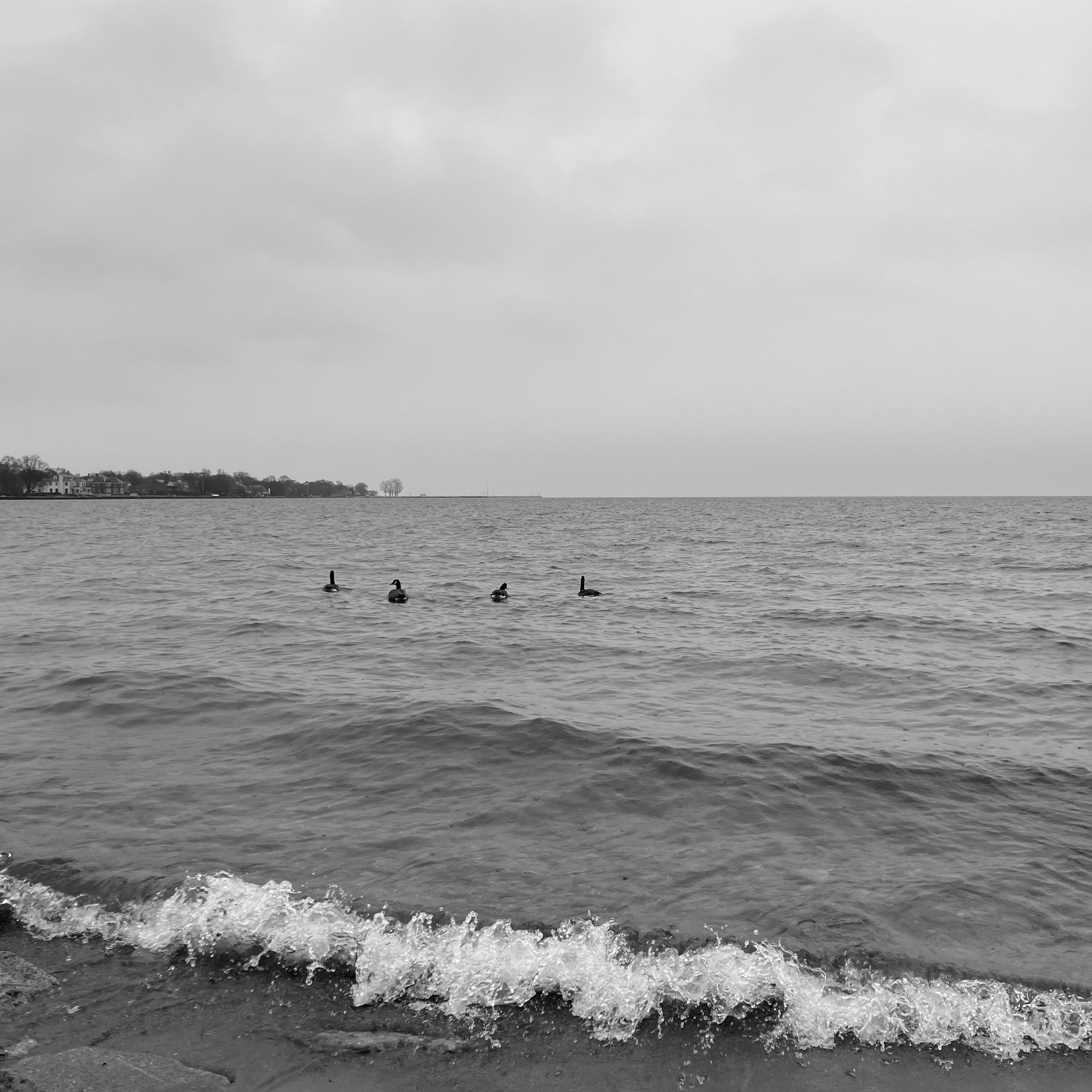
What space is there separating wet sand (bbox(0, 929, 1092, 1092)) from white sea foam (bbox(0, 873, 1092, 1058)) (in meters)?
0.13

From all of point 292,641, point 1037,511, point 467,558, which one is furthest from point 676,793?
point 1037,511

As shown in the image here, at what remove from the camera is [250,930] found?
614 centimetres

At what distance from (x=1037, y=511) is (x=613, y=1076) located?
14129 cm

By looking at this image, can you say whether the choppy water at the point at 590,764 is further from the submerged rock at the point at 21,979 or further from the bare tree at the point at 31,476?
the bare tree at the point at 31,476

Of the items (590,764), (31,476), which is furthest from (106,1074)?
(31,476)

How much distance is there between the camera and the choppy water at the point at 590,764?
262 inches

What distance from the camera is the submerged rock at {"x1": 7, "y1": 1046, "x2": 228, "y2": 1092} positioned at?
14.3 ft

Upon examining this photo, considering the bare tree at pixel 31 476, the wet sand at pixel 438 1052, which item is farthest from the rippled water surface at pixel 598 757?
the bare tree at pixel 31 476

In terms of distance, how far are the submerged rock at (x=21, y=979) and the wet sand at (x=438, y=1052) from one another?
0.09m

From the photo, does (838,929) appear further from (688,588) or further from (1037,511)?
(1037,511)

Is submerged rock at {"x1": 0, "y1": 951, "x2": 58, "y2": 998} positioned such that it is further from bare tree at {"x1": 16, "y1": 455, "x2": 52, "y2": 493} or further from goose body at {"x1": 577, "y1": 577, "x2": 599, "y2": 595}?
bare tree at {"x1": 16, "y1": 455, "x2": 52, "y2": 493}

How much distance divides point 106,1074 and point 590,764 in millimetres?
6414

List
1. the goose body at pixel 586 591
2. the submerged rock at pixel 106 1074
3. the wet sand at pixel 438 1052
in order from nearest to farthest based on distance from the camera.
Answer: the submerged rock at pixel 106 1074 < the wet sand at pixel 438 1052 < the goose body at pixel 586 591

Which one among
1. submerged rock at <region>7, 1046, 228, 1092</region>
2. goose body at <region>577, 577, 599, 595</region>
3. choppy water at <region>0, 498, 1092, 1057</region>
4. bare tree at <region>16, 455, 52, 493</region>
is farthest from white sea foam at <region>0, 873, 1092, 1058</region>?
bare tree at <region>16, 455, 52, 493</region>
